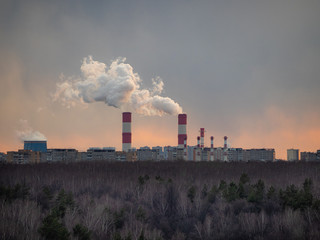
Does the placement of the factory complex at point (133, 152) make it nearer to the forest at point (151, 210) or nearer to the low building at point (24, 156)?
the low building at point (24, 156)

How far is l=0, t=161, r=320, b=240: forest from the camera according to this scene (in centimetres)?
648

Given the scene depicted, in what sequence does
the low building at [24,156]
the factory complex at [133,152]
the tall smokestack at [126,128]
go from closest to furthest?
1. the tall smokestack at [126,128]
2. the factory complex at [133,152]
3. the low building at [24,156]

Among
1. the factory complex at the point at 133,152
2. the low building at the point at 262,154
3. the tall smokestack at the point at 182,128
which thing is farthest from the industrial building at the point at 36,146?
the low building at the point at 262,154

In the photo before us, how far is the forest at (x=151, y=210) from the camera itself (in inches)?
255

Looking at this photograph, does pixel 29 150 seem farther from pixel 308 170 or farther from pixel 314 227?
pixel 314 227

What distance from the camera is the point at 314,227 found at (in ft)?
22.9

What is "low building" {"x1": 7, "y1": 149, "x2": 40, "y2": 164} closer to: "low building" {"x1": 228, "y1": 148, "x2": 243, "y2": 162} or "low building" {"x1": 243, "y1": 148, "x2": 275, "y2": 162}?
"low building" {"x1": 228, "y1": 148, "x2": 243, "y2": 162}

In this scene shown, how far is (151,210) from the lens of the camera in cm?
891

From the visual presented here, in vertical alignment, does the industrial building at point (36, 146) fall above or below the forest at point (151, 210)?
above

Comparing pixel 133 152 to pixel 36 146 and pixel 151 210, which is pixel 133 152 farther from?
pixel 151 210

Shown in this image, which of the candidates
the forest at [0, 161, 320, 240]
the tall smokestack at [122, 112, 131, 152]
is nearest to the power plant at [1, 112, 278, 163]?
the tall smokestack at [122, 112, 131, 152]

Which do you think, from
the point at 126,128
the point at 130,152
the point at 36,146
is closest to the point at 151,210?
the point at 126,128

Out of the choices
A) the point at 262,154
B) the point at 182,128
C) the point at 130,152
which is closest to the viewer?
the point at 182,128

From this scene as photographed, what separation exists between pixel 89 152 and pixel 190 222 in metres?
90.0
